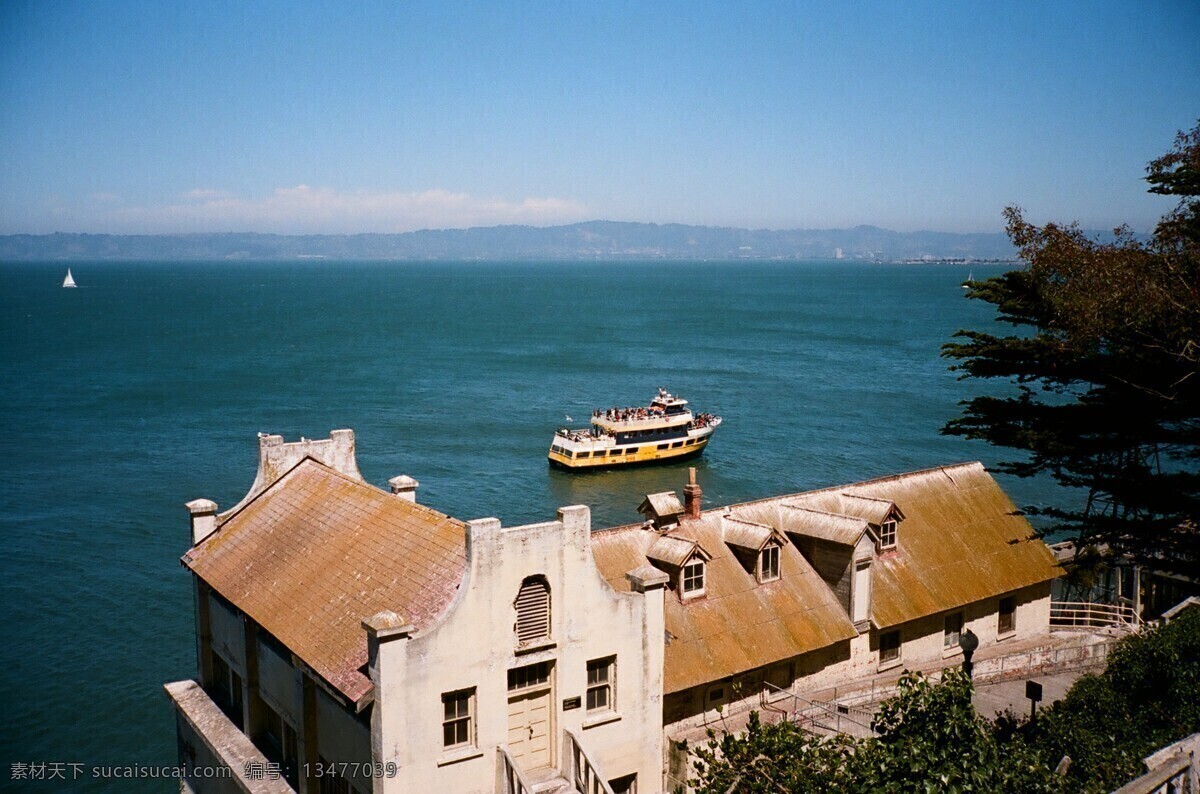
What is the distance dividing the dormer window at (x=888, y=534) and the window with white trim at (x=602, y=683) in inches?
478

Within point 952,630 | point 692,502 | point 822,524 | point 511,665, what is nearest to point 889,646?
point 952,630

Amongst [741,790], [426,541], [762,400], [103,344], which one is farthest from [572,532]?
[103,344]

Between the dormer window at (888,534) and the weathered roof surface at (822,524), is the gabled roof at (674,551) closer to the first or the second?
the weathered roof surface at (822,524)

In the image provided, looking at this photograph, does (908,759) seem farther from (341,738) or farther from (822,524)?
(822,524)

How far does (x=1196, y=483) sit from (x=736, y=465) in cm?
5944

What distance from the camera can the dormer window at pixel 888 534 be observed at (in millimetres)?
30984

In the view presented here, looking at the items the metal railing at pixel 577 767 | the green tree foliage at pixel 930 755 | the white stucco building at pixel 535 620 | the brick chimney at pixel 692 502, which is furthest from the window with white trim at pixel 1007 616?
the metal railing at pixel 577 767

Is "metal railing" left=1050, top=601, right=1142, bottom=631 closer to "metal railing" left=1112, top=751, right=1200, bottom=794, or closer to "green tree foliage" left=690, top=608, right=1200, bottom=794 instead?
"green tree foliage" left=690, top=608, right=1200, bottom=794

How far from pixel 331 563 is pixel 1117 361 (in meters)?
17.2

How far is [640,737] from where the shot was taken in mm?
22453

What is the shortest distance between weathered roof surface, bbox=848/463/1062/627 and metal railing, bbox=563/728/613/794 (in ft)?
36.6

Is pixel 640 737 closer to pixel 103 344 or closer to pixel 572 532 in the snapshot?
pixel 572 532

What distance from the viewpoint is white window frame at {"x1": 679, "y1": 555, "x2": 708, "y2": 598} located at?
26.7 metres

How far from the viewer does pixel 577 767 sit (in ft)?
69.5
